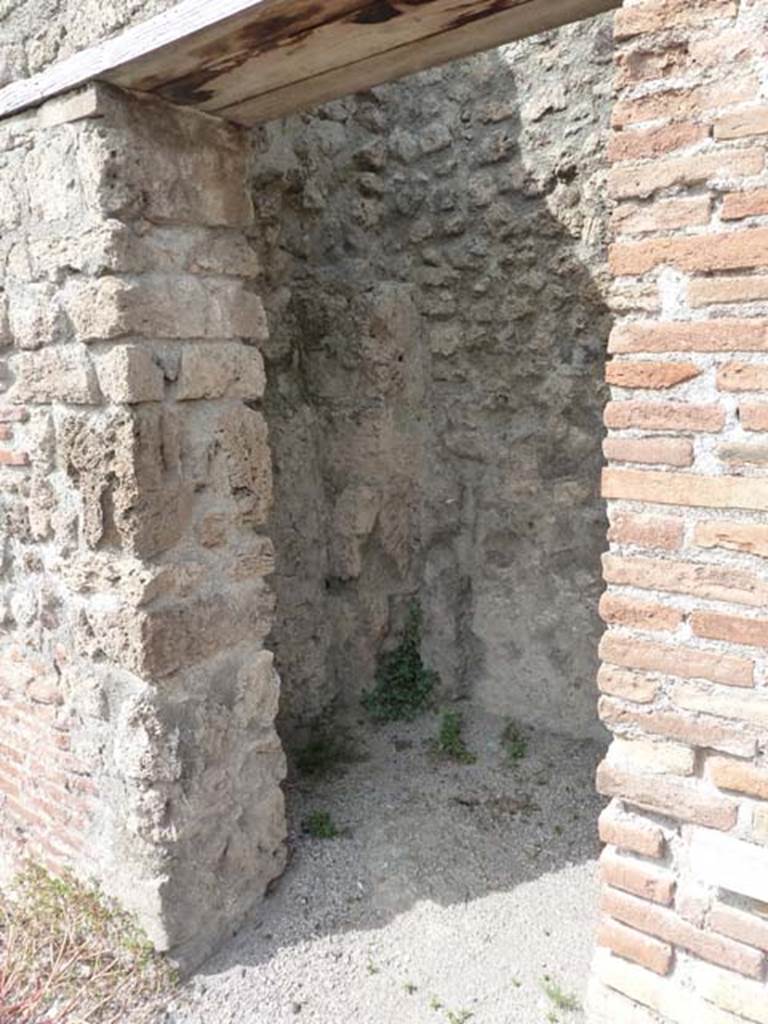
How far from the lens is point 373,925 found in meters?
2.73

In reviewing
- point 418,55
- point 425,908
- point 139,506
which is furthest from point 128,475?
point 425,908

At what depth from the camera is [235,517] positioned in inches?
101

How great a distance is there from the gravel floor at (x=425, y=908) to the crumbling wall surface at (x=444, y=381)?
1.84ft

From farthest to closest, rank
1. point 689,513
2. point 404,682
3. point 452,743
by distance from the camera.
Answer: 1. point 404,682
2. point 452,743
3. point 689,513

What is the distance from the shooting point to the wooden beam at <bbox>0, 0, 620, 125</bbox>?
1.84 metres

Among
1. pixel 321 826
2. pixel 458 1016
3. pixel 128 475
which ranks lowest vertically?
pixel 458 1016

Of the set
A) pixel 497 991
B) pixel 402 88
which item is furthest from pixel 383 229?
pixel 497 991

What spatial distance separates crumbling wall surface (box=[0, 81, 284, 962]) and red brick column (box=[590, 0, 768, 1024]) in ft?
4.17

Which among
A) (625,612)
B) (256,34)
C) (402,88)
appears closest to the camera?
(625,612)

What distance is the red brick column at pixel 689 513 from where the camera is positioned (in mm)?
1496

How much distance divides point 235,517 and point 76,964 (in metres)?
1.49

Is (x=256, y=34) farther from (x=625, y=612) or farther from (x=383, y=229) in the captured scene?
(x=383, y=229)

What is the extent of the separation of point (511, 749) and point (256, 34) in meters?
3.03

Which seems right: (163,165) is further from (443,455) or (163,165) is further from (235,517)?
(443,455)
